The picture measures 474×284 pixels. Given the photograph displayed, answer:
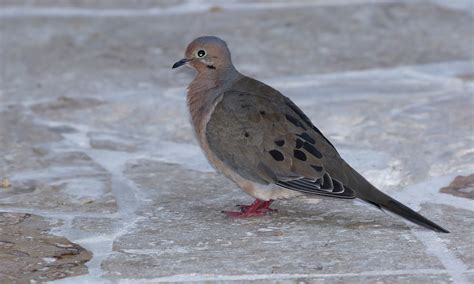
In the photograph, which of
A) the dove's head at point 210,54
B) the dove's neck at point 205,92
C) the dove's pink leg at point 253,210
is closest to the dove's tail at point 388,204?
the dove's pink leg at point 253,210

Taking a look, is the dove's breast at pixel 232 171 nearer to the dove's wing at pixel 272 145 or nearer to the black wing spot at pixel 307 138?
the dove's wing at pixel 272 145

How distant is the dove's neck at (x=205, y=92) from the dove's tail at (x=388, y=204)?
2.54 feet

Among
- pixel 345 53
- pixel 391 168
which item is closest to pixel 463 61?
pixel 345 53

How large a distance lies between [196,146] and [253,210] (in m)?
1.22

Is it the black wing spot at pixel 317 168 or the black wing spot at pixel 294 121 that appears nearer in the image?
the black wing spot at pixel 317 168

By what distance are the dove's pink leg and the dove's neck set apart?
398mm

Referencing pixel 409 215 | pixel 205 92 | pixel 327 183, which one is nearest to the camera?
pixel 409 215

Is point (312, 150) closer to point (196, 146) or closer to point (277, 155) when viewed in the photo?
point (277, 155)

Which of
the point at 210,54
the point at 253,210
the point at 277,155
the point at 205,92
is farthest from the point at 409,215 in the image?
the point at 210,54

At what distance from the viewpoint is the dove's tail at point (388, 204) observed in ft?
14.7

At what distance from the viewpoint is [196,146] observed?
6121mm

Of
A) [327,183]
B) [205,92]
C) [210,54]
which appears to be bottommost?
[327,183]

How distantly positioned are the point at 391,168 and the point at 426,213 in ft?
2.12

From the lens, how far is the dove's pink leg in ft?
16.2
